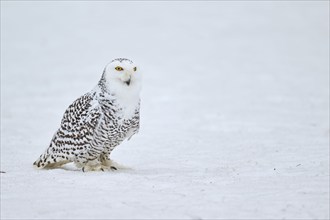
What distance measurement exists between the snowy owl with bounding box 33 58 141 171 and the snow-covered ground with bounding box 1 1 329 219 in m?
0.35

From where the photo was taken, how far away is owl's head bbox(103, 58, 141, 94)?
236 inches

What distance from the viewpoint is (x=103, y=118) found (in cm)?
601

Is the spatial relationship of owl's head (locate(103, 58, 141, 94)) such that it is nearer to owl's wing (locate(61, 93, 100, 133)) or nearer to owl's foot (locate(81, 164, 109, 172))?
owl's wing (locate(61, 93, 100, 133))

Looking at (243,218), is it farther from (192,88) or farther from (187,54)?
(187,54)

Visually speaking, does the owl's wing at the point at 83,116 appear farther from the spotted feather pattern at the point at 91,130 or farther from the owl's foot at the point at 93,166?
the owl's foot at the point at 93,166

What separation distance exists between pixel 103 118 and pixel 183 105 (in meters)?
7.04

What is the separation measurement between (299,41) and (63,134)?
15629 millimetres

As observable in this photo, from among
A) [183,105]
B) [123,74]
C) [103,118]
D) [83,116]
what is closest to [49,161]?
[83,116]

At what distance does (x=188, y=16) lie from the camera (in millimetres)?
23922

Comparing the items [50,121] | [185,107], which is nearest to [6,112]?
[50,121]

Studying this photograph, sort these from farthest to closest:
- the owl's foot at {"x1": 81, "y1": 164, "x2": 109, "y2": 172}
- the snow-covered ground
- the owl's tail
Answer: the owl's tail → the owl's foot at {"x1": 81, "y1": 164, "x2": 109, "y2": 172} → the snow-covered ground

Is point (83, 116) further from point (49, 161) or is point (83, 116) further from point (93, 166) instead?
point (49, 161)

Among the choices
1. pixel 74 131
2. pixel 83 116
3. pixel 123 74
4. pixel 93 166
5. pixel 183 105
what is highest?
pixel 123 74

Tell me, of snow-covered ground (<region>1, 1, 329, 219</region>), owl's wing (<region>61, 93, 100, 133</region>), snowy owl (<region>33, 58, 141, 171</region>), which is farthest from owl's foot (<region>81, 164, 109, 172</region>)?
owl's wing (<region>61, 93, 100, 133</region>)
